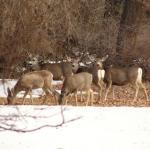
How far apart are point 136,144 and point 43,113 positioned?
11.8 feet

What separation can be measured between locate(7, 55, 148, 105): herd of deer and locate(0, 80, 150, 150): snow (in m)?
3.58

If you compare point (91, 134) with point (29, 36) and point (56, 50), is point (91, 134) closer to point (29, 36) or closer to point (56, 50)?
point (29, 36)

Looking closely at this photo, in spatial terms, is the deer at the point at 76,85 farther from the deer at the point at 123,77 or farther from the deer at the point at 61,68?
the deer at the point at 61,68

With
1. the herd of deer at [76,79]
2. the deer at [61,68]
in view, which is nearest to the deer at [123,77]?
the herd of deer at [76,79]

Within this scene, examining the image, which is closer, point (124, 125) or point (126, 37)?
point (124, 125)

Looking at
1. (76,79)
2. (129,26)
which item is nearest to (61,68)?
(129,26)

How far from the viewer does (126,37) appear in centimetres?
2914

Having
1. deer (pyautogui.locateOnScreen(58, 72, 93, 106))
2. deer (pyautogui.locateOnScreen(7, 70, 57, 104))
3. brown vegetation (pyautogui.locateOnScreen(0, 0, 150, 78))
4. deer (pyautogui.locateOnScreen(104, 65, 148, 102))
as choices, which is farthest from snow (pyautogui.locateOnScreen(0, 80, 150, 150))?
brown vegetation (pyautogui.locateOnScreen(0, 0, 150, 78))

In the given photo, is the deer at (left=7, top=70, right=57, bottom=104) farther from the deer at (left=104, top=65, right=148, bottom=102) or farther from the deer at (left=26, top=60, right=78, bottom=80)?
the deer at (left=26, top=60, right=78, bottom=80)

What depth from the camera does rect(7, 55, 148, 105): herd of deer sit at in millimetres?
19781

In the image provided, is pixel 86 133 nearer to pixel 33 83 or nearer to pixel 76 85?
pixel 76 85

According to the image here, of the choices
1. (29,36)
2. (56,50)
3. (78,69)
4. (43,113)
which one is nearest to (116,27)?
(56,50)

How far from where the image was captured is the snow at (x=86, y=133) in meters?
12.3

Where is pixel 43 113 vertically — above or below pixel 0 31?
below
